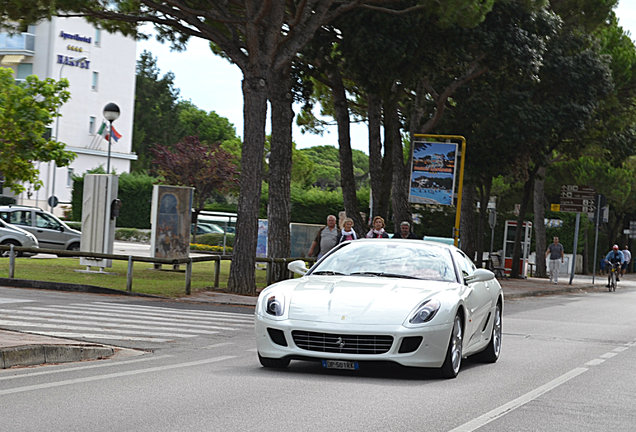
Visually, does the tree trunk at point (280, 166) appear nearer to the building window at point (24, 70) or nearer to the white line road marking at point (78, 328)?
the white line road marking at point (78, 328)

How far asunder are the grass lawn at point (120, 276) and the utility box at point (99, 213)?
2.35 ft

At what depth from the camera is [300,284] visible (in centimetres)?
1080

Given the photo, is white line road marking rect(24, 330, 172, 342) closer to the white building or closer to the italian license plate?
the italian license plate

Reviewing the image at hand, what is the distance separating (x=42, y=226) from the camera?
1426 inches

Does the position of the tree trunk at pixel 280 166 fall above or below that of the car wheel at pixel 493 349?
above

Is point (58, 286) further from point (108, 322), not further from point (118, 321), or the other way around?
point (108, 322)

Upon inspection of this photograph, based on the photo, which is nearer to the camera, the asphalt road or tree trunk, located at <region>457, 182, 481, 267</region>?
the asphalt road

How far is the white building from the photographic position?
76.5 metres

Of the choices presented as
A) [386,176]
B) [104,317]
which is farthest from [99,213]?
[386,176]

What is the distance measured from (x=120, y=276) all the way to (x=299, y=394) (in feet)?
56.9

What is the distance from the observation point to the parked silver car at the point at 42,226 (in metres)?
35.3

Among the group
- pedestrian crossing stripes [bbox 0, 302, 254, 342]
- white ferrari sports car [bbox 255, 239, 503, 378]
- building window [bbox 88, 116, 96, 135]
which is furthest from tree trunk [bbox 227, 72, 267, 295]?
building window [bbox 88, 116, 96, 135]

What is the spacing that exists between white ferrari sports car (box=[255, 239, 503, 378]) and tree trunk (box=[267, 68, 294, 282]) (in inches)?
557

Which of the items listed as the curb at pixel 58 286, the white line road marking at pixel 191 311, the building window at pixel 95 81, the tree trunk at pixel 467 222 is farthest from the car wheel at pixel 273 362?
the building window at pixel 95 81
